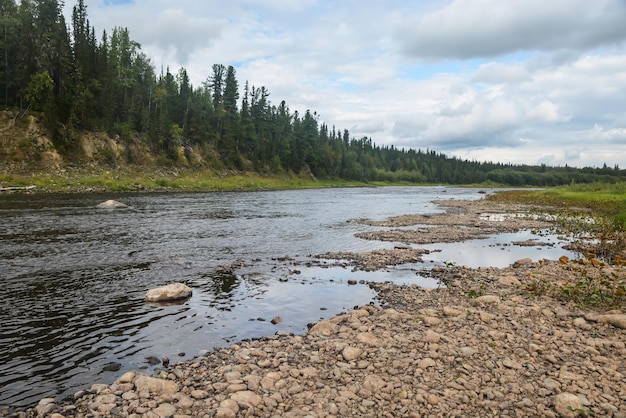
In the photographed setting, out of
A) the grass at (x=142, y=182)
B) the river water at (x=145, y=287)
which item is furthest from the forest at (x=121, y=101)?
the river water at (x=145, y=287)

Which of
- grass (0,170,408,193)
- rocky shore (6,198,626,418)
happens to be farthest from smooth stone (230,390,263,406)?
grass (0,170,408,193)

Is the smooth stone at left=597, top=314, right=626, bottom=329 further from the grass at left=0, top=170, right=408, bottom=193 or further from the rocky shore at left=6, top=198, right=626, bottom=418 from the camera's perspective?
the grass at left=0, top=170, right=408, bottom=193

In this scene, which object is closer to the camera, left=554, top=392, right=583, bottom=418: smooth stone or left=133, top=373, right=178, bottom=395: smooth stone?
left=554, top=392, right=583, bottom=418: smooth stone

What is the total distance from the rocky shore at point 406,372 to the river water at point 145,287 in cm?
139

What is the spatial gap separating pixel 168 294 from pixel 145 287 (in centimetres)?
230

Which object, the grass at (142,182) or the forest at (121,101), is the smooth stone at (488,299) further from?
the forest at (121,101)

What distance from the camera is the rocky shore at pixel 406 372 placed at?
7012 millimetres

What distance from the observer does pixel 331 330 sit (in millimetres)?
10789

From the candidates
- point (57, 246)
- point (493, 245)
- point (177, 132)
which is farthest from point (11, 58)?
point (493, 245)

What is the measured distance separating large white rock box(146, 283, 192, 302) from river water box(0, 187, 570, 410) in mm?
330

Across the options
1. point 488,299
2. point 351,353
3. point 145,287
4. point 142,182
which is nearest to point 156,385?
point 351,353

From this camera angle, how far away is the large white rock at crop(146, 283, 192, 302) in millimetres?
13883

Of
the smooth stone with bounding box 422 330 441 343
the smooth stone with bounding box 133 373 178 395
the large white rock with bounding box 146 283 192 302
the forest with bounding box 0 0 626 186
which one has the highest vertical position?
the forest with bounding box 0 0 626 186

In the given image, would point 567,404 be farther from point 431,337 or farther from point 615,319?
point 615,319
